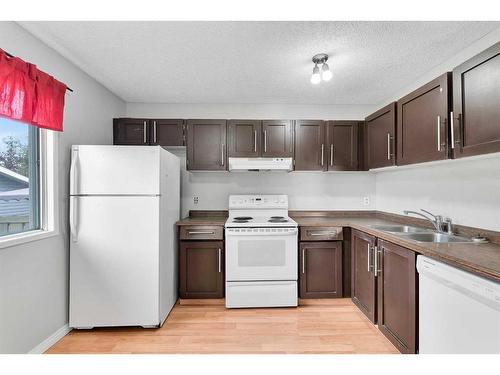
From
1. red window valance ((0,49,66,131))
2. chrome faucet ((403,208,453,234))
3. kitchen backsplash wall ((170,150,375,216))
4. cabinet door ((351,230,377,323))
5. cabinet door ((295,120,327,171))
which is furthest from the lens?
kitchen backsplash wall ((170,150,375,216))

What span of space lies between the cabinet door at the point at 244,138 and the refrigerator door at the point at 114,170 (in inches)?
41.1

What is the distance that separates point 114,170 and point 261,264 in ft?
5.52

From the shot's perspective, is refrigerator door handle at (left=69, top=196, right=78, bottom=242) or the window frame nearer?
the window frame

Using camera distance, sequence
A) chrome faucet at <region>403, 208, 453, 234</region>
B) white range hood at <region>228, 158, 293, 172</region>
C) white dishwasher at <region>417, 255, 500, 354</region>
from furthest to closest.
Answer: white range hood at <region>228, 158, 293, 172</region> < chrome faucet at <region>403, 208, 453, 234</region> < white dishwasher at <region>417, 255, 500, 354</region>

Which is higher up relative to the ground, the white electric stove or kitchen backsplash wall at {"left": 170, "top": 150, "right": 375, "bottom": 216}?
kitchen backsplash wall at {"left": 170, "top": 150, "right": 375, "bottom": 216}

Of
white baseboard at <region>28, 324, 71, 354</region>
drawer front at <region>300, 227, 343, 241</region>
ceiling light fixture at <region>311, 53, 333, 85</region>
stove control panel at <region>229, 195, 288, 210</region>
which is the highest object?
ceiling light fixture at <region>311, 53, 333, 85</region>

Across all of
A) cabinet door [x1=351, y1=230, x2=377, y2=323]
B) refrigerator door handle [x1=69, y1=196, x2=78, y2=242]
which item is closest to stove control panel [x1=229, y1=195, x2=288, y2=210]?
cabinet door [x1=351, y1=230, x2=377, y2=323]

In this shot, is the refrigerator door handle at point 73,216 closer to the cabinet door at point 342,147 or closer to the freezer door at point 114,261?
the freezer door at point 114,261

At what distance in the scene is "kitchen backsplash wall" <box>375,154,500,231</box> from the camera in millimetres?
1752

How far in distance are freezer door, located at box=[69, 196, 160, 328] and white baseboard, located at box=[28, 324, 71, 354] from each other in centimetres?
7

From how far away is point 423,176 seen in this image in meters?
2.44

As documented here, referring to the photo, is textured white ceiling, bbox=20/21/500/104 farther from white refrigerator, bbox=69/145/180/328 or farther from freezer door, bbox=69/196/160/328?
freezer door, bbox=69/196/160/328

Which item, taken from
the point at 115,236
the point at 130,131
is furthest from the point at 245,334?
the point at 130,131
